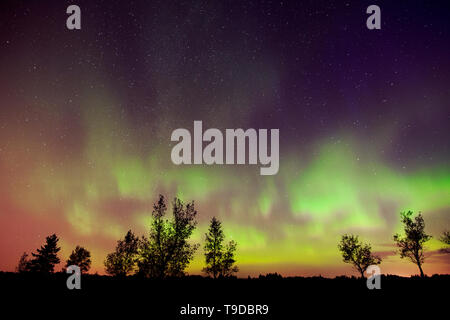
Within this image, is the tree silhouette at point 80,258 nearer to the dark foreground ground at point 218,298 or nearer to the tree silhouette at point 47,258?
the tree silhouette at point 47,258

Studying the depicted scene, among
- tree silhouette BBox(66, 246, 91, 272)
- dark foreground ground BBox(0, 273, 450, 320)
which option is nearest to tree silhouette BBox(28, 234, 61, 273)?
tree silhouette BBox(66, 246, 91, 272)

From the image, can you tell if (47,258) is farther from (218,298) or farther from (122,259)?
(218,298)

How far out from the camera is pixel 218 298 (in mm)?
14656

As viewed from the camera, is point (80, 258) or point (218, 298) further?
point (80, 258)

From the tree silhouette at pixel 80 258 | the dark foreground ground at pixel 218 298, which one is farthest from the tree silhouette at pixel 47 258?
the dark foreground ground at pixel 218 298

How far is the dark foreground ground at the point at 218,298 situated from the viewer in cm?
1218

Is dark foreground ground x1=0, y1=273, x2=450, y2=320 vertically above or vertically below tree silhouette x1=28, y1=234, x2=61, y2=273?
above

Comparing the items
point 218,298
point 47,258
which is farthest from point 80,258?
point 218,298

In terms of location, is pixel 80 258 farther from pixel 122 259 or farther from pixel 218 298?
pixel 218 298

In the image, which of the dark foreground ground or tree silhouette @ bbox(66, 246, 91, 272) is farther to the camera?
tree silhouette @ bbox(66, 246, 91, 272)

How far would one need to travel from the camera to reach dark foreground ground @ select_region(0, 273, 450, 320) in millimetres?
12180

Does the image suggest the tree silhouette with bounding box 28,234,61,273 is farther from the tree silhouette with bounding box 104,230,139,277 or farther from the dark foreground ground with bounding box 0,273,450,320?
the dark foreground ground with bounding box 0,273,450,320
